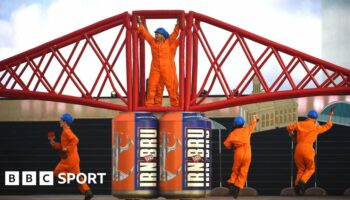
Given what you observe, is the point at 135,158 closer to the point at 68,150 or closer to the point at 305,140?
the point at 68,150

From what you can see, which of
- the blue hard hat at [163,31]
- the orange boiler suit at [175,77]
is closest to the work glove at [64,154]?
the orange boiler suit at [175,77]

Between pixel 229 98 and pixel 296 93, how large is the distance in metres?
1.89

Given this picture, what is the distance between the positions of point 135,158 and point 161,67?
2.80 meters

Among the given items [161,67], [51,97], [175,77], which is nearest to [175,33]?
[161,67]

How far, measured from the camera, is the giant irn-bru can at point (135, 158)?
20859 mm

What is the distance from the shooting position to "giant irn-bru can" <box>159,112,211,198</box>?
20766 millimetres

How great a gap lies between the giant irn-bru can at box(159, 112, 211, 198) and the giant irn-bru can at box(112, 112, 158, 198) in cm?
28

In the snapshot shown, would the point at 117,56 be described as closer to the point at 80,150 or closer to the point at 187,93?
the point at 187,93

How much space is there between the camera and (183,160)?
68.1 feet

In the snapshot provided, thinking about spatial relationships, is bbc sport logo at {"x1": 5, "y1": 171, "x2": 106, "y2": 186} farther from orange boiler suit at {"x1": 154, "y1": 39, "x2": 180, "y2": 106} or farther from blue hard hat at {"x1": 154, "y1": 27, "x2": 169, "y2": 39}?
blue hard hat at {"x1": 154, "y1": 27, "x2": 169, "y2": 39}

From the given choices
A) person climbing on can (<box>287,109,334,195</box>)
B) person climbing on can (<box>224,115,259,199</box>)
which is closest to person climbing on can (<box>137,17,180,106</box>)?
person climbing on can (<box>224,115,259,199</box>)

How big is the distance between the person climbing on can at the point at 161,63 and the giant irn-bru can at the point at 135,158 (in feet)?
5.56

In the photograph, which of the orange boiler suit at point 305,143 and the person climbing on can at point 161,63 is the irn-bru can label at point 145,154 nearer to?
the person climbing on can at point 161,63

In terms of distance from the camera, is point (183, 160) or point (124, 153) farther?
point (124, 153)
